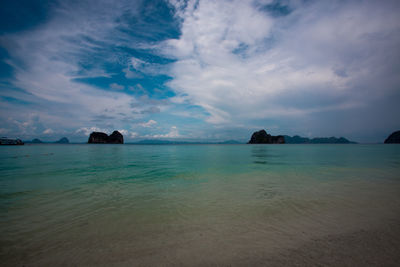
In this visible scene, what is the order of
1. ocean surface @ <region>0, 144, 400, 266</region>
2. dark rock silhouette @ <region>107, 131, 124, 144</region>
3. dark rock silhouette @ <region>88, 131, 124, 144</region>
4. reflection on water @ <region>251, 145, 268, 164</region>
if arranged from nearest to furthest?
ocean surface @ <region>0, 144, 400, 266</region>, reflection on water @ <region>251, 145, 268, 164</region>, dark rock silhouette @ <region>88, 131, 124, 144</region>, dark rock silhouette @ <region>107, 131, 124, 144</region>

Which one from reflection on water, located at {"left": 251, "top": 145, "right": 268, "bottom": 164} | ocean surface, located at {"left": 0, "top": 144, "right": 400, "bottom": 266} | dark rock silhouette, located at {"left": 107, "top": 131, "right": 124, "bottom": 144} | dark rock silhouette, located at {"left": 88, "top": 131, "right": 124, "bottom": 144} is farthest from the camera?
dark rock silhouette, located at {"left": 107, "top": 131, "right": 124, "bottom": 144}

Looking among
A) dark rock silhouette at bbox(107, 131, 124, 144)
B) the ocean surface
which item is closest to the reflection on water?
the ocean surface

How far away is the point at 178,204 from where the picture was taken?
27.8 feet

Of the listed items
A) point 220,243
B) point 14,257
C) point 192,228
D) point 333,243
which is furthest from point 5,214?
point 333,243

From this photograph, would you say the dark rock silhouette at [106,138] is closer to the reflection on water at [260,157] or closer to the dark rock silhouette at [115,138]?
the dark rock silhouette at [115,138]

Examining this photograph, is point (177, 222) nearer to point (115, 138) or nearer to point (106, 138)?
point (115, 138)

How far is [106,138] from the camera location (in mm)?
195625

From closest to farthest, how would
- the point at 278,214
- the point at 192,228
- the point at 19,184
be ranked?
the point at 192,228 < the point at 278,214 < the point at 19,184

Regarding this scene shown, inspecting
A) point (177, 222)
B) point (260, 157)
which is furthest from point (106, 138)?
point (177, 222)

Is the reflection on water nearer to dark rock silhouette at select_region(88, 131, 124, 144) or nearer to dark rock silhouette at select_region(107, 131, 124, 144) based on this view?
dark rock silhouette at select_region(107, 131, 124, 144)

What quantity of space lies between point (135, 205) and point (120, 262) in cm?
443

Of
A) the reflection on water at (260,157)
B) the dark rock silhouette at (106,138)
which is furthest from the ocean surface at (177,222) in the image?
the dark rock silhouette at (106,138)

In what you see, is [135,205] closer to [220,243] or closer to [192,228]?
[192,228]

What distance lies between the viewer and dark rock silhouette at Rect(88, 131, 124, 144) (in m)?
192
